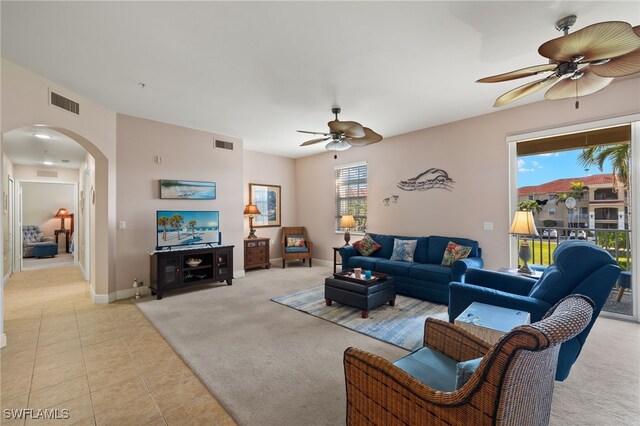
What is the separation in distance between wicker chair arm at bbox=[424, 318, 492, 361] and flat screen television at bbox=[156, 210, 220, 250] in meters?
4.36

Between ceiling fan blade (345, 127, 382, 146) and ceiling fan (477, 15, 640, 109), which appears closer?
ceiling fan (477, 15, 640, 109)

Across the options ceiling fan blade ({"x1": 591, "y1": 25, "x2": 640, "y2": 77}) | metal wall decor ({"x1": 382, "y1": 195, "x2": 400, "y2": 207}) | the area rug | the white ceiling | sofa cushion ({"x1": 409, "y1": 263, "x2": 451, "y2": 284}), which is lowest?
the area rug

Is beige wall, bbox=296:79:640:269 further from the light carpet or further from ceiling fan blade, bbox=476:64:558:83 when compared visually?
ceiling fan blade, bbox=476:64:558:83

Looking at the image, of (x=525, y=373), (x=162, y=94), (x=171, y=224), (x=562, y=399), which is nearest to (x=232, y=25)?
(x=162, y=94)

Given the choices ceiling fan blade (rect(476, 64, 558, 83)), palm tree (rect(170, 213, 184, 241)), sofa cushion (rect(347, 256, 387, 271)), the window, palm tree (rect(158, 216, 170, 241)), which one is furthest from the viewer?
the window

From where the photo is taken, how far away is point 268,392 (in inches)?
83.0

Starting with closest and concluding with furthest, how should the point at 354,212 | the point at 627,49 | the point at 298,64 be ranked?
the point at 627,49, the point at 298,64, the point at 354,212

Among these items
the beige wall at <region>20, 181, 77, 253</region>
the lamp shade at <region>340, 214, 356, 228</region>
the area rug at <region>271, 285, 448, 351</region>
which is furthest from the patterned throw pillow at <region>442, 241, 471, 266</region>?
the beige wall at <region>20, 181, 77, 253</region>

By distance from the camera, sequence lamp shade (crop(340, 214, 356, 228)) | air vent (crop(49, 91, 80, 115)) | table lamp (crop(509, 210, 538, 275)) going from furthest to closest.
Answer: lamp shade (crop(340, 214, 356, 228)) → air vent (crop(49, 91, 80, 115)) → table lamp (crop(509, 210, 538, 275))

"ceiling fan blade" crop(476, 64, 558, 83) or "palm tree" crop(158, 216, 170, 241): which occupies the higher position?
"ceiling fan blade" crop(476, 64, 558, 83)

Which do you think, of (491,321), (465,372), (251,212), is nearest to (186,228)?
(251,212)

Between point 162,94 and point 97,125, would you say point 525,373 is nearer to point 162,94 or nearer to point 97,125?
point 162,94

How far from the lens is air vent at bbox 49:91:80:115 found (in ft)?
10.9

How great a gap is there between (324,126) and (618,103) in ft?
13.0
